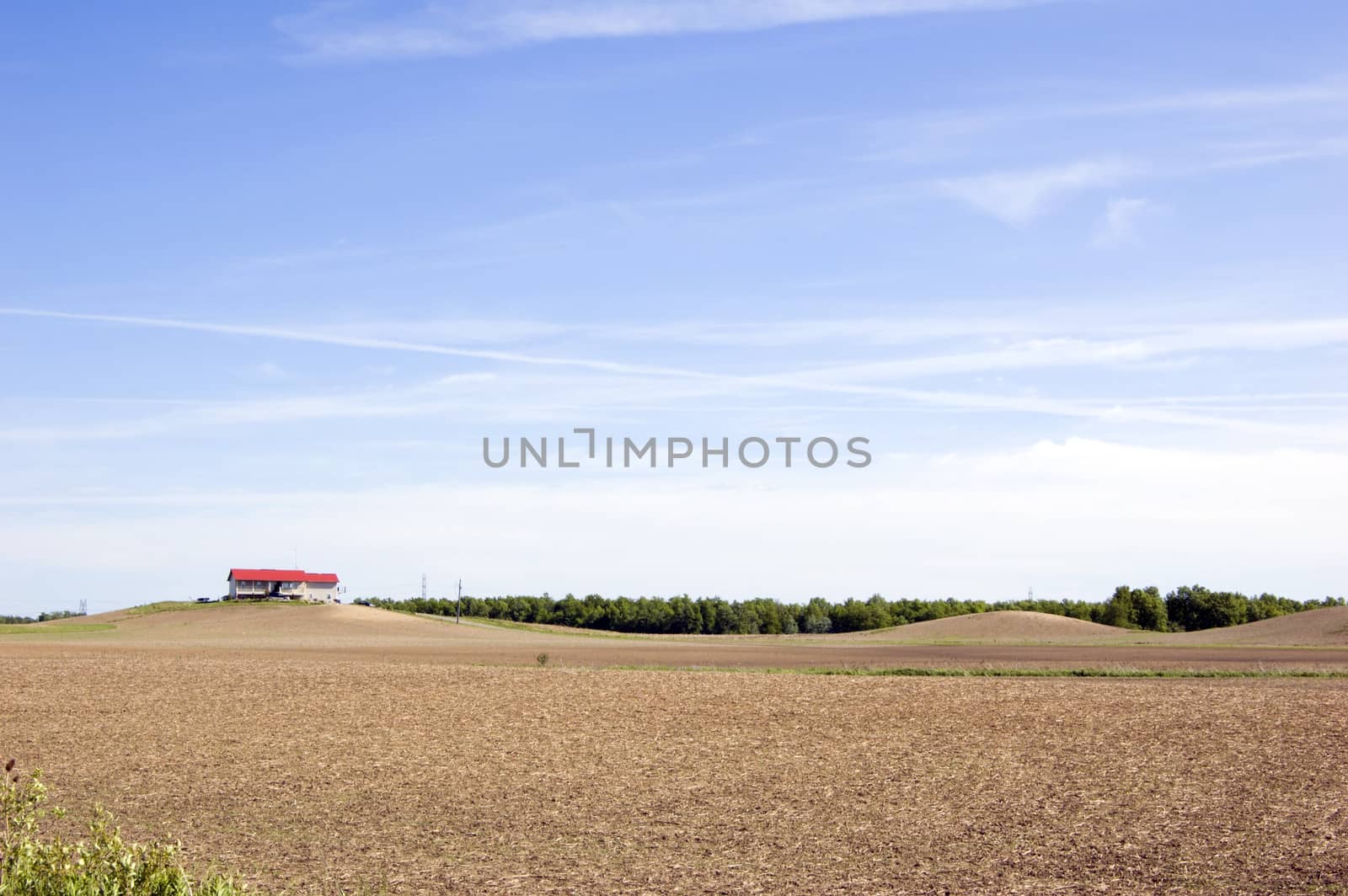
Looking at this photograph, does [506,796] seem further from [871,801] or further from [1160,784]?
[1160,784]

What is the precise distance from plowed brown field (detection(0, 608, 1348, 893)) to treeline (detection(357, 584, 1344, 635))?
81055mm

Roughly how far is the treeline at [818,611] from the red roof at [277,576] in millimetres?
9595

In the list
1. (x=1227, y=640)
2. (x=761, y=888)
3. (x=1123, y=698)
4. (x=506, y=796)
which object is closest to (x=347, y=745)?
(x=506, y=796)

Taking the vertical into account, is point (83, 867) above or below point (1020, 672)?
above

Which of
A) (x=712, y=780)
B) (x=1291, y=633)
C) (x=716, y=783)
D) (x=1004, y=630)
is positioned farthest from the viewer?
(x=1004, y=630)

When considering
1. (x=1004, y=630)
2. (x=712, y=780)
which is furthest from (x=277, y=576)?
(x=712, y=780)

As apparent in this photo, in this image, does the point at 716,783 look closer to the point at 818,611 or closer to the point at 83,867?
the point at 83,867

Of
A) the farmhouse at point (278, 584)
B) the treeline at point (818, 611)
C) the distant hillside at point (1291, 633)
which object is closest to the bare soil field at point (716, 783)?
the distant hillside at point (1291, 633)

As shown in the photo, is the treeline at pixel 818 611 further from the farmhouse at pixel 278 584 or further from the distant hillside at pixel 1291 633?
the distant hillside at pixel 1291 633

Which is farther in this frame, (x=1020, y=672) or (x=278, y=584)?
(x=278, y=584)

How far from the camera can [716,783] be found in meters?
16.9

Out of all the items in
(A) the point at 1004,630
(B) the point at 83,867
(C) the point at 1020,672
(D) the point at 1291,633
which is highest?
(B) the point at 83,867

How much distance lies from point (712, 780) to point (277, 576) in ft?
427

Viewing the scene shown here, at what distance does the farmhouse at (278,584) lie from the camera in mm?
136000
